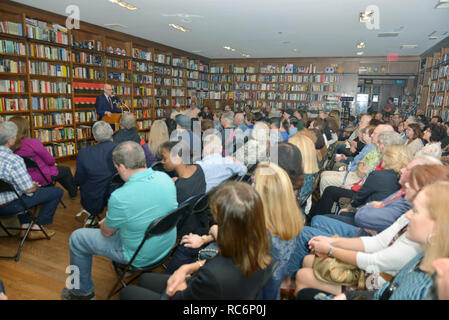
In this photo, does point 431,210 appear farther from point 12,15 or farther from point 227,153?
point 12,15

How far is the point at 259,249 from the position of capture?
1.20 m

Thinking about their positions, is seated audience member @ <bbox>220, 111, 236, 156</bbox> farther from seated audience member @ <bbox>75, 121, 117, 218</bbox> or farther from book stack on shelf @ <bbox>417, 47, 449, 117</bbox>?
book stack on shelf @ <bbox>417, 47, 449, 117</bbox>

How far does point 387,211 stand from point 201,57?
11.2 m

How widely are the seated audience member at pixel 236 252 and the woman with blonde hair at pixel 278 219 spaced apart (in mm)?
242

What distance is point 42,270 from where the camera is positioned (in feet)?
8.14

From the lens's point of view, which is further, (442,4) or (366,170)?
(442,4)

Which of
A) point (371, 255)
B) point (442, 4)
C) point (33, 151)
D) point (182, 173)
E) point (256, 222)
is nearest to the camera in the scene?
point (256, 222)

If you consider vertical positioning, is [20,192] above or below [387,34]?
below

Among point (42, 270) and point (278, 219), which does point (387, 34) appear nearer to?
point (278, 219)

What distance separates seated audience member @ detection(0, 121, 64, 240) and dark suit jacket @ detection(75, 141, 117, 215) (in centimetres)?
31

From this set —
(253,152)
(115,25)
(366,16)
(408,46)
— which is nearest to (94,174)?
(253,152)

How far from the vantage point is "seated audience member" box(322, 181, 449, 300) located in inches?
44.6

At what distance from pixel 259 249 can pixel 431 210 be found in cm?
75

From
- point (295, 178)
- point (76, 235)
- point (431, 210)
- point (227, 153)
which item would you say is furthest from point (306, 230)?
point (227, 153)
